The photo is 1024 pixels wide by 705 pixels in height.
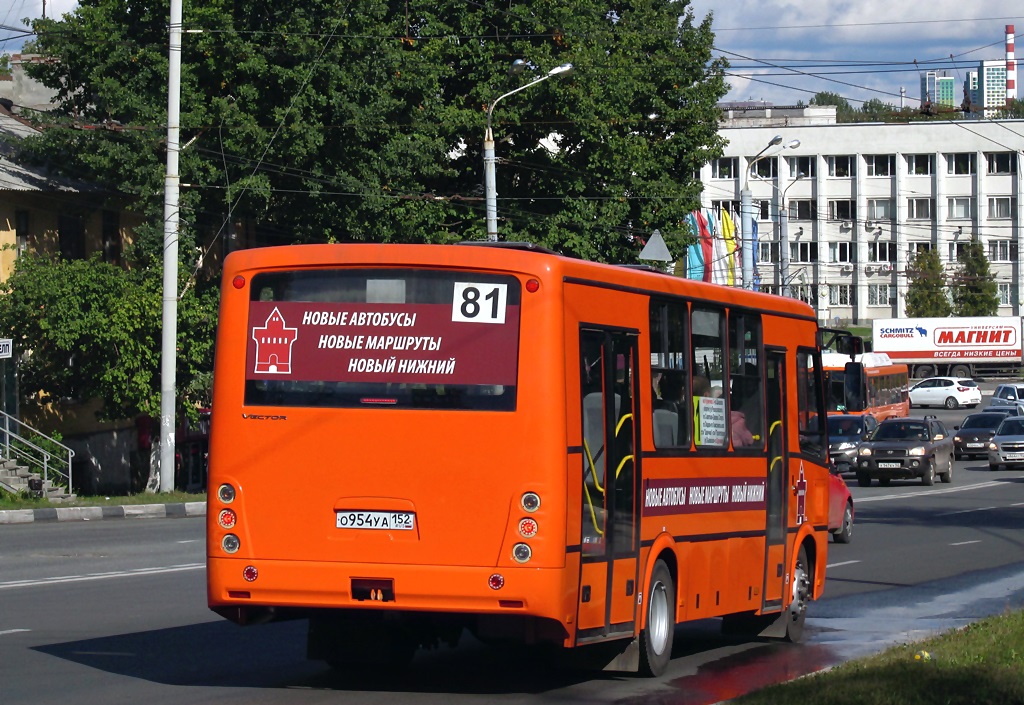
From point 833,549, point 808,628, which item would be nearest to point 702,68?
point 833,549

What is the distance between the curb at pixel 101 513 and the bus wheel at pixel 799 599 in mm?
16621

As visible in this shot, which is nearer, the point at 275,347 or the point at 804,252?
the point at 275,347

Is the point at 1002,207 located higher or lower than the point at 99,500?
higher

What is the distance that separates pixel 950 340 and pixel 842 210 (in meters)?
22.6

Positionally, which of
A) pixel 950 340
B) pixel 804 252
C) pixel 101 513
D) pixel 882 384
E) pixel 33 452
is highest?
pixel 804 252

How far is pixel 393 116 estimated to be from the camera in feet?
116

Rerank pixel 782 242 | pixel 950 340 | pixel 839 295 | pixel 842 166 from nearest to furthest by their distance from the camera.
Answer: pixel 782 242 → pixel 950 340 → pixel 842 166 → pixel 839 295

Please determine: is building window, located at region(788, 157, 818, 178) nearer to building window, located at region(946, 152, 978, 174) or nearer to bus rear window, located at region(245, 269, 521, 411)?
building window, located at region(946, 152, 978, 174)

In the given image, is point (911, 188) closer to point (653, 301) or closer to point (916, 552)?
point (916, 552)

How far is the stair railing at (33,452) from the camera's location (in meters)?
30.0

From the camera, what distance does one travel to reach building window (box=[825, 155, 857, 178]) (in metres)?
108

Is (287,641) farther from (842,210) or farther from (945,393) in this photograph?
(842,210)

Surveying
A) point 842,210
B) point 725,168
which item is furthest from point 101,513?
point 842,210

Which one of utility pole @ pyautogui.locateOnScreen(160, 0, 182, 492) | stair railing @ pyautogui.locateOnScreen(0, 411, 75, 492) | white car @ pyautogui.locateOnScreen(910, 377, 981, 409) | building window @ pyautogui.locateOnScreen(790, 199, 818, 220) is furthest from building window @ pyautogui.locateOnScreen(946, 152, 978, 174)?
utility pole @ pyautogui.locateOnScreen(160, 0, 182, 492)
